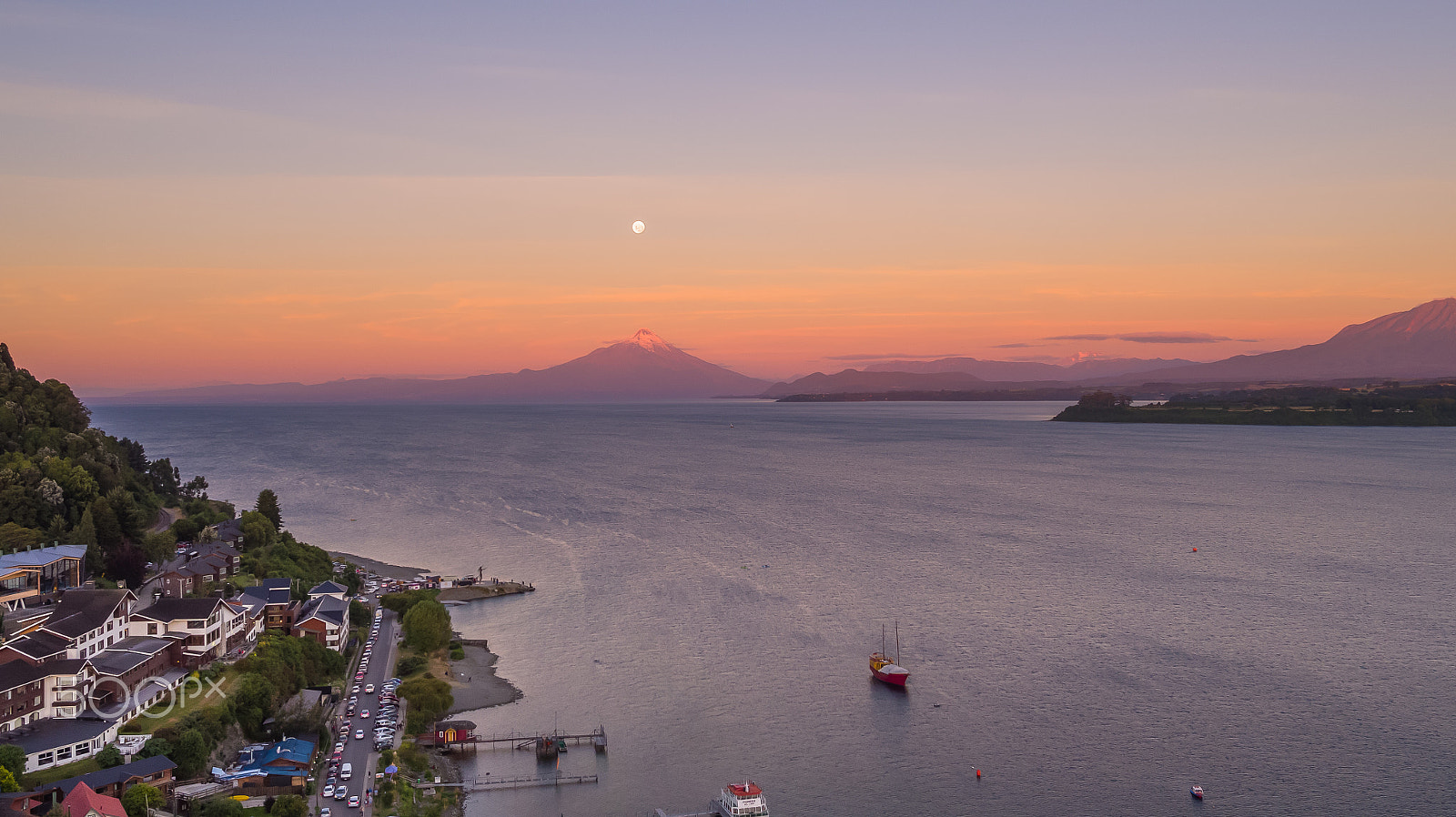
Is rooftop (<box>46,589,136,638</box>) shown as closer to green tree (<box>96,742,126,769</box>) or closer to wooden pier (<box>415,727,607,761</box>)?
green tree (<box>96,742,126,769</box>)

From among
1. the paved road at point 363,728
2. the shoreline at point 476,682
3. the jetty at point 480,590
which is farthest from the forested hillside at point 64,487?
the shoreline at point 476,682

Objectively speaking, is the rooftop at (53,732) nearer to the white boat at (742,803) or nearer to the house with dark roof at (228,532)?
the white boat at (742,803)

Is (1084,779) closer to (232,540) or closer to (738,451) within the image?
(232,540)

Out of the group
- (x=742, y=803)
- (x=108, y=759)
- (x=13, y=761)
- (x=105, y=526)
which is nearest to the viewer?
(x=13, y=761)

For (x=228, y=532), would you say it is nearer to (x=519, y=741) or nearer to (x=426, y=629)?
(x=426, y=629)

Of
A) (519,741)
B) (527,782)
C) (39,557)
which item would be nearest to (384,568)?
(39,557)

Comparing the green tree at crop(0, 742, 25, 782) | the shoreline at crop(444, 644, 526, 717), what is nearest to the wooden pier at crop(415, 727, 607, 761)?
the shoreline at crop(444, 644, 526, 717)
